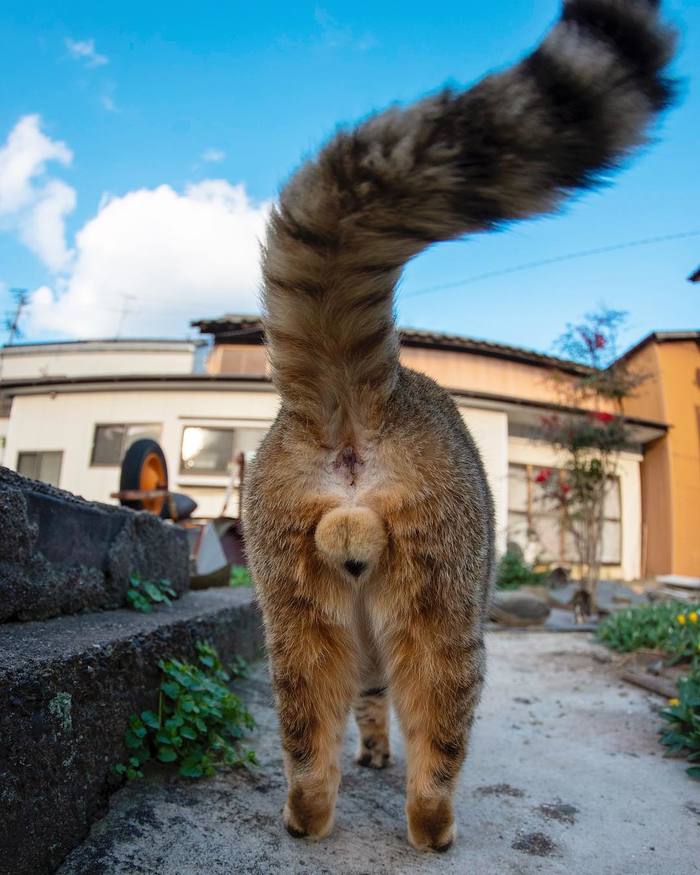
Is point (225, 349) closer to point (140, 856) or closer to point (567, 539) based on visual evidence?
point (567, 539)

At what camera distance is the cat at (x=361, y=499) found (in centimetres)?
145

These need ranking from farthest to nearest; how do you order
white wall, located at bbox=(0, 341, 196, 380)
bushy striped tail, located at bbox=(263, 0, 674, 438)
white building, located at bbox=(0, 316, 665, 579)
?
white wall, located at bbox=(0, 341, 196, 380), white building, located at bbox=(0, 316, 665, 579), bushy striped tail, located at bbox=(263, 0, 674, 438)

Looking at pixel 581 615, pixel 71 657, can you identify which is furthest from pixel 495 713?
pixel 581 615

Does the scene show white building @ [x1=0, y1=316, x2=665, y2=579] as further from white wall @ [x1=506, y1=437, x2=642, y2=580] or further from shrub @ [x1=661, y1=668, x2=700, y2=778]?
shrub @ [x1=661, y1=668, x2=700, y2=778]

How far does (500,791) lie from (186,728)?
132 cm

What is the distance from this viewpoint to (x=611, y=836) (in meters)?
2.17

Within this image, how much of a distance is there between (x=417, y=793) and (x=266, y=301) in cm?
158

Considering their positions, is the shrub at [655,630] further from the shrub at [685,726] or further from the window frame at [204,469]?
the window frame at [204,469]

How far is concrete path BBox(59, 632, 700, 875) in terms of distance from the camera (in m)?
1.80

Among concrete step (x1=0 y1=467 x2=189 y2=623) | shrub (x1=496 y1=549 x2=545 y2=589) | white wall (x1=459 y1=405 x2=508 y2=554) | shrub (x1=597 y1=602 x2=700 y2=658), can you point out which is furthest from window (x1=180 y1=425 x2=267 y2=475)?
concrete step (x1=0 y1=467 x2=189 y2=623)

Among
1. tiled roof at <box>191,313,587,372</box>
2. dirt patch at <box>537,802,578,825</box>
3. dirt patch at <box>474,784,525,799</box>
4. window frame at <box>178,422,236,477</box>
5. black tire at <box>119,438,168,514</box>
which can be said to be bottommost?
dirt patch at <box>474,784,525,799</box>

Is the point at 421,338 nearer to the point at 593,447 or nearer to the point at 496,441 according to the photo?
the point at 496,441

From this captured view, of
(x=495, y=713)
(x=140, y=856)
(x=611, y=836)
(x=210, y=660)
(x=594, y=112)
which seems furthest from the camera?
(x=495, y=713)

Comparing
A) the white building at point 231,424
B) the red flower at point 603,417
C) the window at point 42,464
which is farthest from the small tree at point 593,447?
the window at point 42,464
